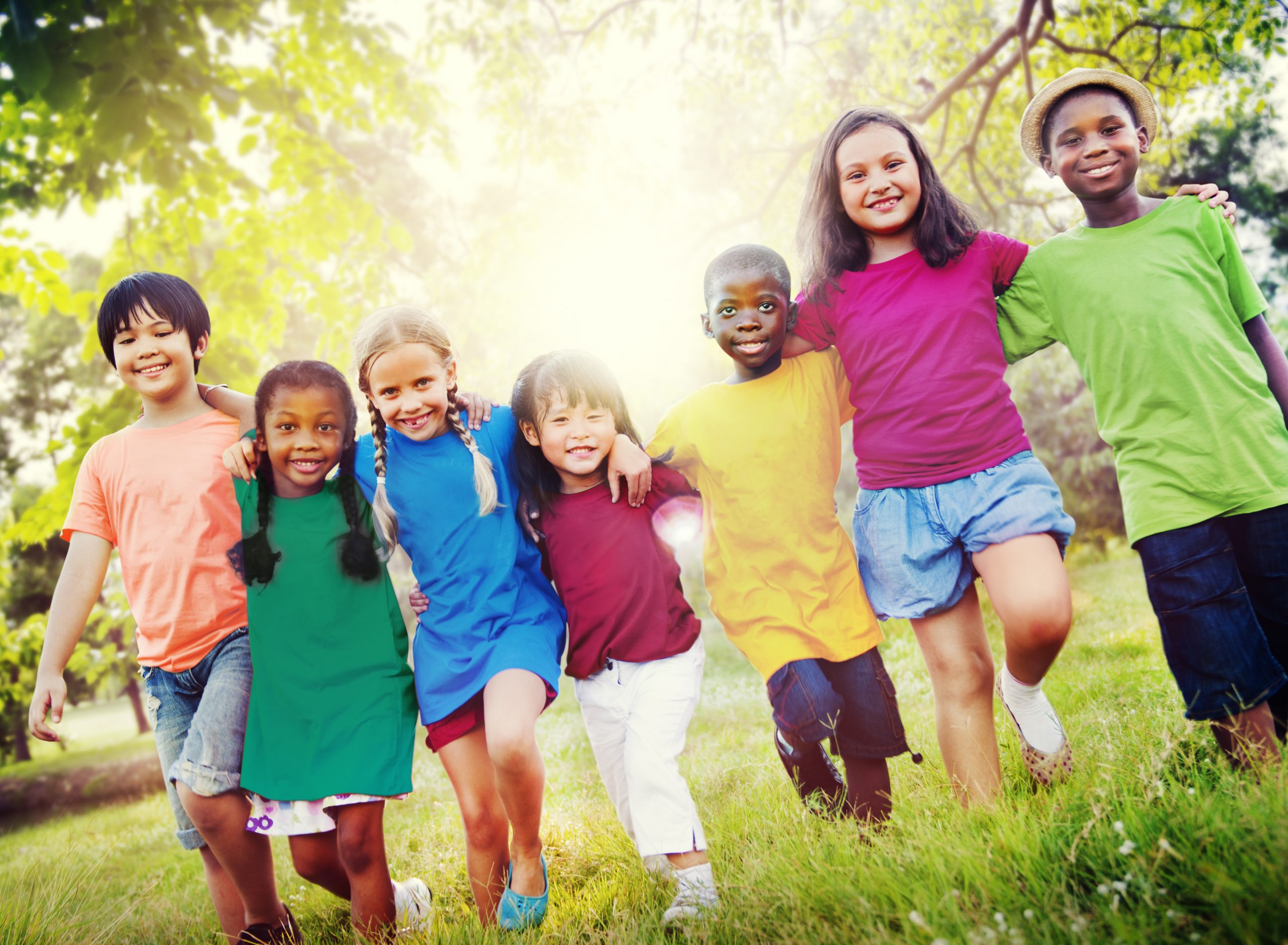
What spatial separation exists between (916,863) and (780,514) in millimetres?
1100

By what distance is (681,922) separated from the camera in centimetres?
204

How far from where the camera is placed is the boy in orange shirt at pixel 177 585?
95.7 inches

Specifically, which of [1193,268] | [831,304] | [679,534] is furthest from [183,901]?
[1193,268]

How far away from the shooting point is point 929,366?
236 cm

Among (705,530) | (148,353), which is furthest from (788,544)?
(148,353)

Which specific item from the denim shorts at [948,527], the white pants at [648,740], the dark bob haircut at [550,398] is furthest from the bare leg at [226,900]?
the denim shorts at [948,527]

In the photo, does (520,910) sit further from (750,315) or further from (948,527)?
(750,315)

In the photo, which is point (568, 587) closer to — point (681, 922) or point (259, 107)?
point (681, 922)

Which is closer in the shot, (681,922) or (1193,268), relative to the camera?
(681,922)

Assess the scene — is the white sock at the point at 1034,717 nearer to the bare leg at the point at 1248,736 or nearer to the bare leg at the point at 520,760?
the bare leg at the point at 1248,736

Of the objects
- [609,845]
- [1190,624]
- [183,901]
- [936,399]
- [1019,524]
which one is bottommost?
[183,901]

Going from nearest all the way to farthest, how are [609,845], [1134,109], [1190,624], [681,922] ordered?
[681,922] < [1190,624] < [1134,109] < [609,845]

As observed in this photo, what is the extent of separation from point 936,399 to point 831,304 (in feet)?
1.67

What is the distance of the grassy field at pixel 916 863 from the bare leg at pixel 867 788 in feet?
0.45
